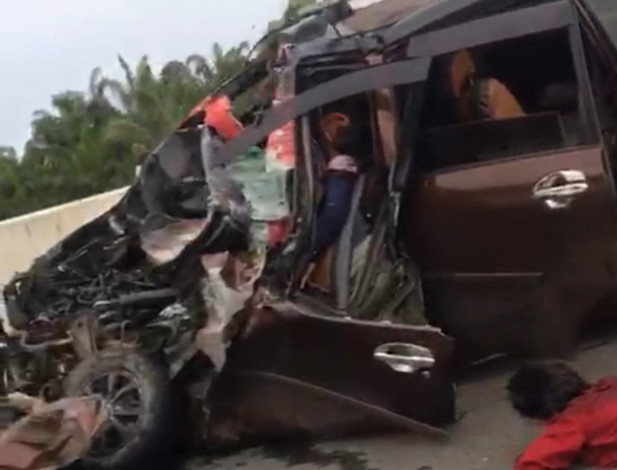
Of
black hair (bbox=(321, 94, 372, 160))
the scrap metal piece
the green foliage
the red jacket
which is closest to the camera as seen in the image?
the red jacket

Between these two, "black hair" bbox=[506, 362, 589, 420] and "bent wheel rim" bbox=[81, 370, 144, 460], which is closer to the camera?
"black hair" bbox=[506, 362, 589, 420]

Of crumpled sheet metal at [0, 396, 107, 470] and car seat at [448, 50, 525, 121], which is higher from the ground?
car seat at [448, 50, 525, 121]

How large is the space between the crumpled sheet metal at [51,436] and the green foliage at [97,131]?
1171 cm

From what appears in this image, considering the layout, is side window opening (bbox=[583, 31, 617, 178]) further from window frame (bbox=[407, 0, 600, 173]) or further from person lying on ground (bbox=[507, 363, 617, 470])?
person lying on ground (bbox=[507, 363, 617, 470])

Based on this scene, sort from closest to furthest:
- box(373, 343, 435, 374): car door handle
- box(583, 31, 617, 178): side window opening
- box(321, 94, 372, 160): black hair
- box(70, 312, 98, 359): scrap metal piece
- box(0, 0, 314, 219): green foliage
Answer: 1. box(373, 343, 435, 374): car door handle
2. box(583, 31, 617, 178): side window opening
3. box(321, 94, 372, 160): black hair
4. box(70, 312, 98, 359): scrap metal piece
5. box(0, 0, 314, 219): green foliage

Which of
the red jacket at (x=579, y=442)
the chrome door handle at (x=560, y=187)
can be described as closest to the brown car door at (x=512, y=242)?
the chrome door handle at (x=560, y=187)

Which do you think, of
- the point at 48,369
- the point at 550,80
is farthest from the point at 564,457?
the point at 48,369

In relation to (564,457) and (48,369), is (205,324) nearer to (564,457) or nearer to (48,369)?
(48,369)

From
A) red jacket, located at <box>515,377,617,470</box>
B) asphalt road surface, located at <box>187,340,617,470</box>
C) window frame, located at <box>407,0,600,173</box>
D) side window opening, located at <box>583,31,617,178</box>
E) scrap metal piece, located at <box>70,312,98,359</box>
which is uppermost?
window frame, located at <box>407,0,600,173</box>

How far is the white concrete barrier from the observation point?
10.5 m

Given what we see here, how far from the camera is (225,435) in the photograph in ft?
17.5

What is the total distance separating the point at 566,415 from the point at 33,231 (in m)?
6.89

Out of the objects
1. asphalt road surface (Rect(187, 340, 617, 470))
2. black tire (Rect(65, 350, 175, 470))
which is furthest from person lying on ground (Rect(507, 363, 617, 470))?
black tire (Rect(65, 350, 175, 470))

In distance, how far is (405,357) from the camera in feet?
16.2
